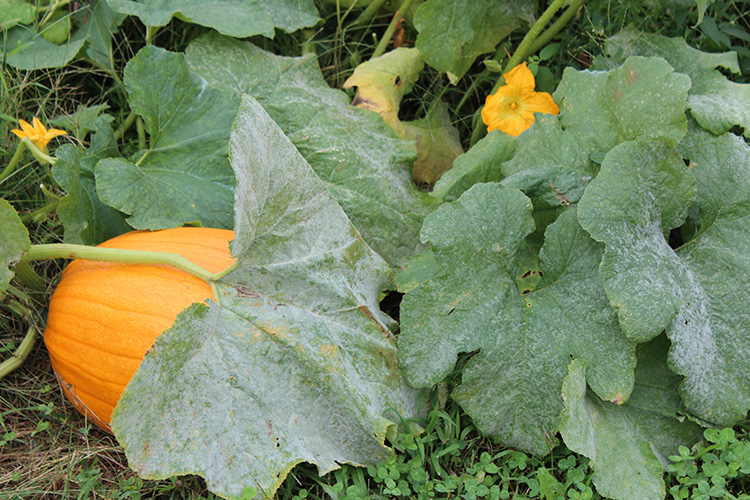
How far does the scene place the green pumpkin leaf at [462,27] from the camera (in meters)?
2.33

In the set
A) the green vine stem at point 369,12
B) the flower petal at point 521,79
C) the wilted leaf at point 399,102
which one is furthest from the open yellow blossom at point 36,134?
the flower petal at point 521,79

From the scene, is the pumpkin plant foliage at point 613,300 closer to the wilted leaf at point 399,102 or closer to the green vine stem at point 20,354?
the wilted leaf at point 399,102

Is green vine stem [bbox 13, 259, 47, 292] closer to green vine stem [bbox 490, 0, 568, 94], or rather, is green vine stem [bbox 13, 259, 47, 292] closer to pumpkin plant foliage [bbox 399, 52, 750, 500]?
pumpkin plant foliage [bbox 399, 52, 750, 500]

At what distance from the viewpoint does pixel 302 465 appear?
1.87m

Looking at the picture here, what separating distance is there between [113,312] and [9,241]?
1.03 feet

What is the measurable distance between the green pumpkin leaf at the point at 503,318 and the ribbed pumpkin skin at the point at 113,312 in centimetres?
62

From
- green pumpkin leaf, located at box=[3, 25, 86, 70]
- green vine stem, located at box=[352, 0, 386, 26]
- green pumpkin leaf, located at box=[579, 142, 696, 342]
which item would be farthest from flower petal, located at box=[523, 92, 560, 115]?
green pumpkin leaf, located at box=[3, 25, 86, 70]

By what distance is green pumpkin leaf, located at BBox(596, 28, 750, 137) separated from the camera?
2043mm

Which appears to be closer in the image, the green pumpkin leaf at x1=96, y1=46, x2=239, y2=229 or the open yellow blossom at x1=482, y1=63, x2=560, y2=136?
the green pumpkin leaf at x1=96, y1=46, x2=239, y2=229

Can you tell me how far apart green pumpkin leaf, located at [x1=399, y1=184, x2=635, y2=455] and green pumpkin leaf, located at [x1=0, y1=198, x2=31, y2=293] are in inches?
40.6

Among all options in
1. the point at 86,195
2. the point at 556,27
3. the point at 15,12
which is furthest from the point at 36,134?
the point at 556,27

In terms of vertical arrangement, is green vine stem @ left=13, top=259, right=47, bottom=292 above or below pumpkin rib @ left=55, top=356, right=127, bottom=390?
above

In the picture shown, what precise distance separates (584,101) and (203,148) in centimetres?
125

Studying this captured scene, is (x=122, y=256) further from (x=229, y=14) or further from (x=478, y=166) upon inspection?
(x=478, y=166)
